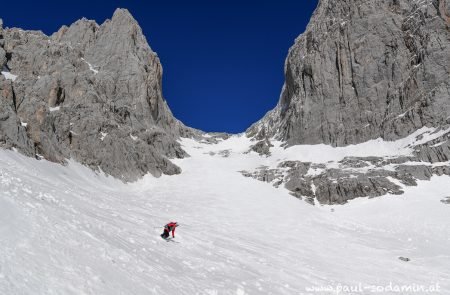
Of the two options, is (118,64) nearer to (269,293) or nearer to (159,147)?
(159,147)

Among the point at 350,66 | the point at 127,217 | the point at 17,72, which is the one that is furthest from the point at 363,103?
the point at 127,217

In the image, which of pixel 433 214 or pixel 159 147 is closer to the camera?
pixel 433 214

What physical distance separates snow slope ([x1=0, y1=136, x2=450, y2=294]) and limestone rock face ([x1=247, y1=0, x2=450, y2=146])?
1575 inches

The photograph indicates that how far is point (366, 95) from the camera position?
102875 millimetres

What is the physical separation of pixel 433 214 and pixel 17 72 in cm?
7723

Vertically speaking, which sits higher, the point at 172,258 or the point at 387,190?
the point at 387,190

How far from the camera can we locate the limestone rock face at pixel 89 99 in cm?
5228

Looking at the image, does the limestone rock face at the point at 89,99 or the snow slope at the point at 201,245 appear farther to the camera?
the limestone rock face at the point at 89,99

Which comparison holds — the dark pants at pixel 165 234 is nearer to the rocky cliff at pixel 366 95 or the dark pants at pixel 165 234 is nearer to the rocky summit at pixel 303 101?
the rocky summit at pixel 303 101

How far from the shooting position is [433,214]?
52438 mm

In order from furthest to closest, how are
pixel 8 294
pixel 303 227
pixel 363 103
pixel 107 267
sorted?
1. pixel 363 103
2. pixel 303 227
3. pixel 107 267
4. pixel 8 294

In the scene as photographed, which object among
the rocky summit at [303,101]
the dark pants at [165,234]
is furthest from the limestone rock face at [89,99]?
the dark pants at [165,234]

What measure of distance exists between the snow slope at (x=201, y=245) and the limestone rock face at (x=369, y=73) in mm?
40014

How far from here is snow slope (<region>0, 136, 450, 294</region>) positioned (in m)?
11.6
